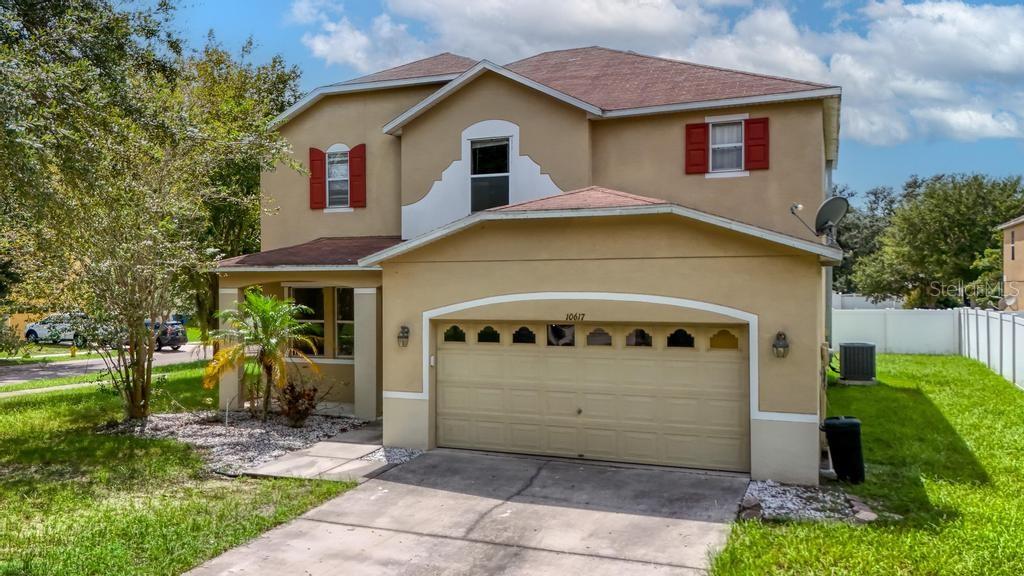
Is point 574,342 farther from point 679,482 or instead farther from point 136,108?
point 136,108

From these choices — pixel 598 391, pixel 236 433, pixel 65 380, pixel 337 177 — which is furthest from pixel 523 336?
pixel 65 380

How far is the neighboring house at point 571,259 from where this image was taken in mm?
9797

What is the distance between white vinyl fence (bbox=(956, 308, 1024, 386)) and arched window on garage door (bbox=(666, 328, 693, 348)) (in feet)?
36.1

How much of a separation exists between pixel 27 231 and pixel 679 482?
11.0 meters

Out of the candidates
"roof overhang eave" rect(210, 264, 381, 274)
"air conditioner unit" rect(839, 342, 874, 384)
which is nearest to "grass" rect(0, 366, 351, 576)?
"roof overhang eave" rect(210, 264, 381, 274)

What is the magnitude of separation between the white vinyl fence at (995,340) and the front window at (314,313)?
1585cm

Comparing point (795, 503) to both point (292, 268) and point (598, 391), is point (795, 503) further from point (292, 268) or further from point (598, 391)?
point (292, 268)

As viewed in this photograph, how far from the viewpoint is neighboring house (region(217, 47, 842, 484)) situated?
386 inches

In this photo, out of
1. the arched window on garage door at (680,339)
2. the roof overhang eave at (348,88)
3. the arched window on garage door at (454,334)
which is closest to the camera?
the arched window on garage door at (680,339)

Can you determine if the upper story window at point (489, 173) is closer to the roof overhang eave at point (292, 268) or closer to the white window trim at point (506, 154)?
the white window trim at point (506, 154)

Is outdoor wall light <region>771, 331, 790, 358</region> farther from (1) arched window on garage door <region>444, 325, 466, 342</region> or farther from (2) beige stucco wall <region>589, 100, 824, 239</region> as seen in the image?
(1) arched window on garage door <region>444, 325, 466, 342</region>

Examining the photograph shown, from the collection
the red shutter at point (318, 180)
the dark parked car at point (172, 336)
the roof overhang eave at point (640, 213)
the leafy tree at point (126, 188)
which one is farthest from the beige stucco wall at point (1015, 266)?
the dark parked car at point (172, 336)

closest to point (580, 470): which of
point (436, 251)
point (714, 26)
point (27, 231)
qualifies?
point (436, 251)

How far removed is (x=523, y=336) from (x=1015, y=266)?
101ft
